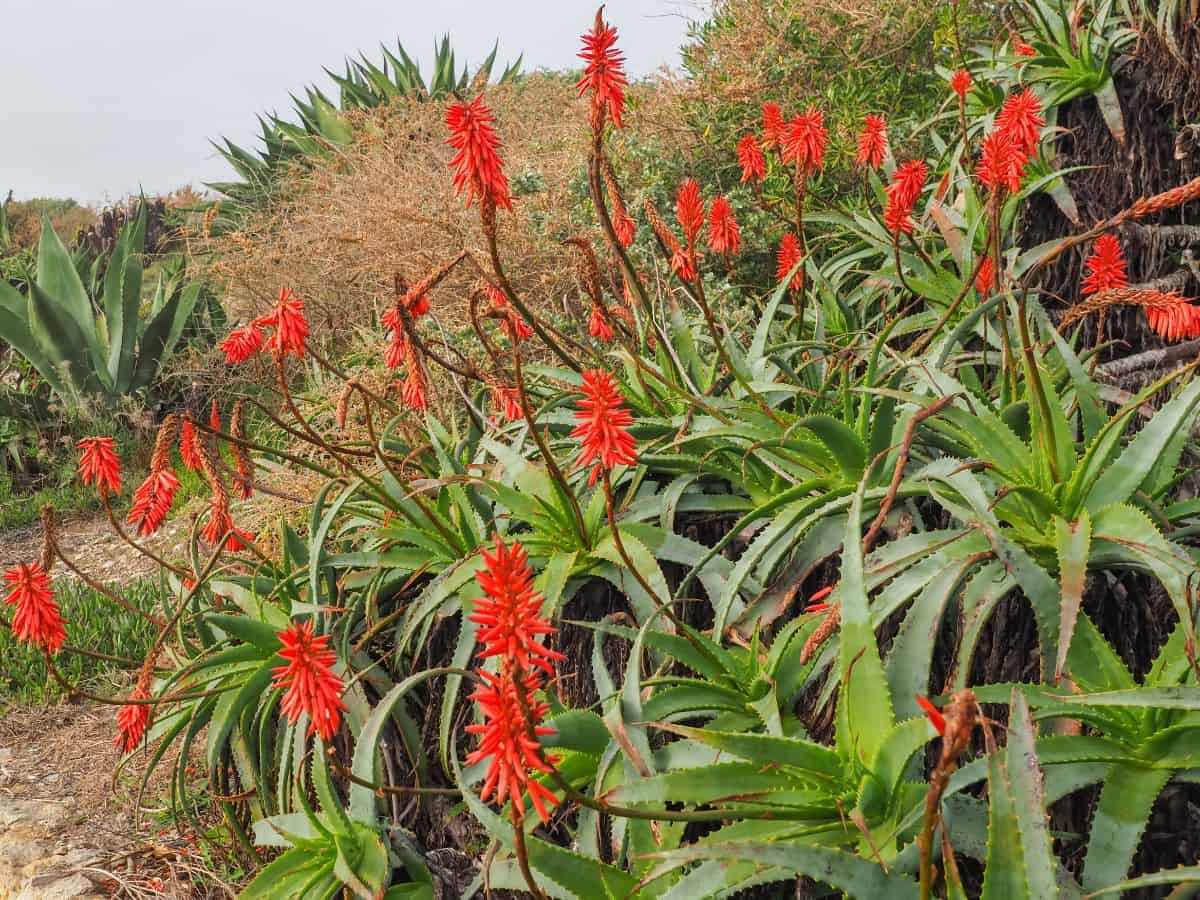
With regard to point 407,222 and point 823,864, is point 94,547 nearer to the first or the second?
point 407,222

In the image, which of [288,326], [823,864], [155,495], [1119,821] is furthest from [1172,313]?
[155,495]

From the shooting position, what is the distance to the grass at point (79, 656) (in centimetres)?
469

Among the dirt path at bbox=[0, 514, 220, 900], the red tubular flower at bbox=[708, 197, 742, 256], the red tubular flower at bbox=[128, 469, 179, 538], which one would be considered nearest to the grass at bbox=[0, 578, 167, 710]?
the dirt path at bbox=[0, 514, 220, 900]

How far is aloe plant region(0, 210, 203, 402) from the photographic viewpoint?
8008 millimetres

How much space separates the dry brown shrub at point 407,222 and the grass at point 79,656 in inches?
69.3

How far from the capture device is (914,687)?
164 cm

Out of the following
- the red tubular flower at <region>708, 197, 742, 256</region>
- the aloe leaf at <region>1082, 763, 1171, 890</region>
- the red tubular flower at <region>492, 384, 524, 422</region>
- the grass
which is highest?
the red tubular flower at <region>708, 197, 742, 256</region>

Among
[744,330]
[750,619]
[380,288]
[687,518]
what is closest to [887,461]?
[750,619]

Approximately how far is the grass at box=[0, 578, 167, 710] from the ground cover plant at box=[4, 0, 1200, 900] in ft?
5.35

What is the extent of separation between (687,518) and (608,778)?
719 millimetres

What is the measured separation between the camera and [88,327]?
26.8 feet

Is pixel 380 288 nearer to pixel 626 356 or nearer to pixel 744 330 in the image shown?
pixel 744 330

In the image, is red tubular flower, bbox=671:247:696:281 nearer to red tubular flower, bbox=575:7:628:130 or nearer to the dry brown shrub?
red tubular flower, bbox=575:7:628:130

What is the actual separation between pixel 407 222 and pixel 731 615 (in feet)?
14.5
